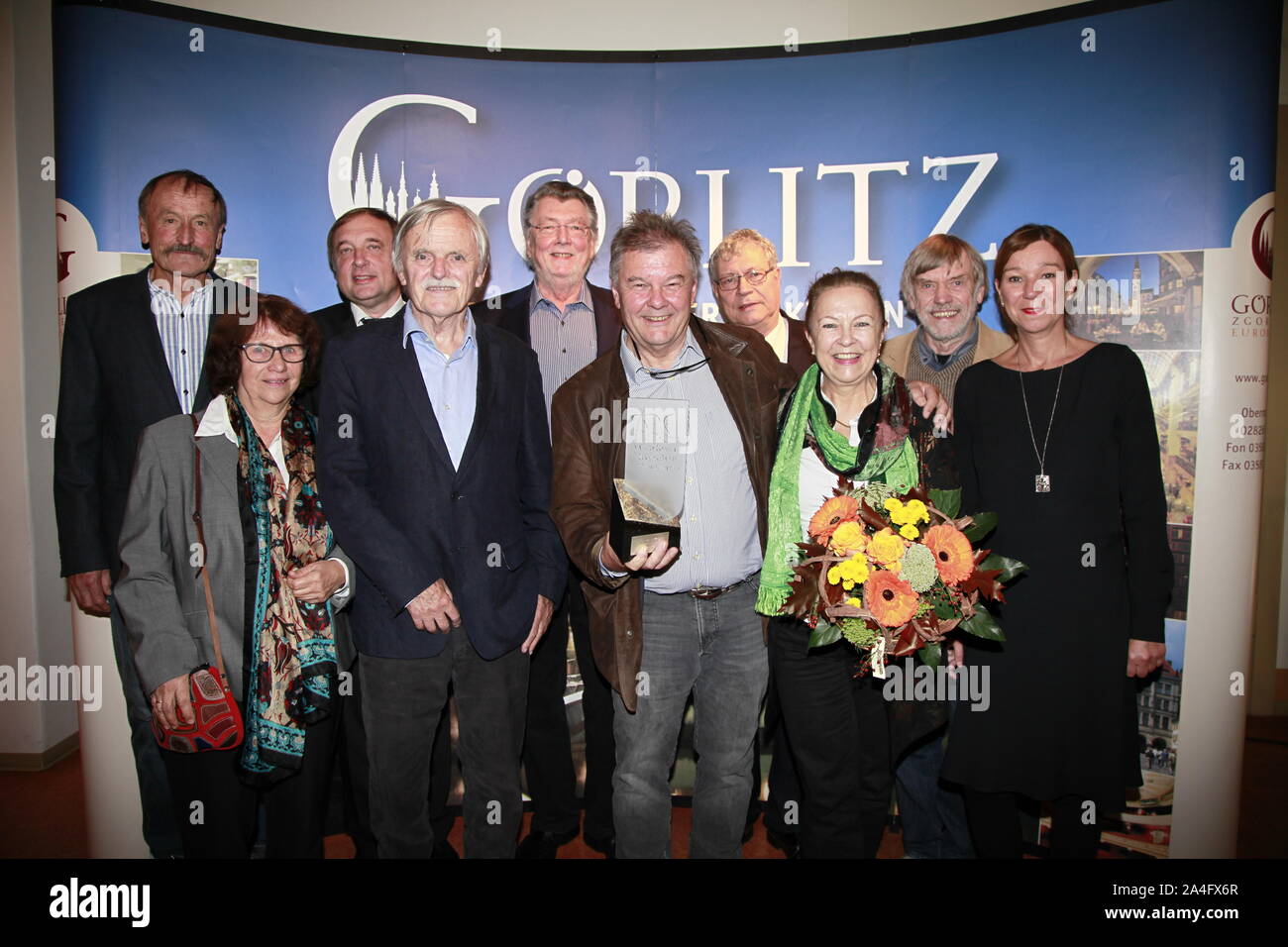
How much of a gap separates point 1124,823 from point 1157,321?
7.14 ft

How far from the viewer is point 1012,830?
302 cm

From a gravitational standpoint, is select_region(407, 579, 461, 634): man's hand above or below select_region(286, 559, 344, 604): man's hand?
below

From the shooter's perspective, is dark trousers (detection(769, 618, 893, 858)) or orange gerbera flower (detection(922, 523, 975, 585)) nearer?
orange gerbera flower (detection(922, 523, 975, 585))

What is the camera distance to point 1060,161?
11.9ft

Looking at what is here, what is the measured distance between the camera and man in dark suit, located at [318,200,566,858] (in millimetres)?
2727

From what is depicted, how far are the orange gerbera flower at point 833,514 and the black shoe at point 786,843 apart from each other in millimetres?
1733

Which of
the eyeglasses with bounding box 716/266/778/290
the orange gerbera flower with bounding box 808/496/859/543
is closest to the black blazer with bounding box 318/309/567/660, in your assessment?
the orange gerbera flower with bounding box 808/496/859/543

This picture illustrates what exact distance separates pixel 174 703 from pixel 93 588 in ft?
3.02

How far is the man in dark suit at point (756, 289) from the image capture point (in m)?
3.72

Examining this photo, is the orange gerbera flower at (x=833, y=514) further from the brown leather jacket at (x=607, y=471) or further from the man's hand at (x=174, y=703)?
the man's hand at (x=174, y=703)

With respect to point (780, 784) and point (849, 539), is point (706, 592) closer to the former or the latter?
point (849, 539)

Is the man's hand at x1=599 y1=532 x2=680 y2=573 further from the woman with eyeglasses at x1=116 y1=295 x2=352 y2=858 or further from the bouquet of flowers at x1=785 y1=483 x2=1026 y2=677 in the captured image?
the woman with eyeglasses at x1=116 y1=295 x2=352 y2=858

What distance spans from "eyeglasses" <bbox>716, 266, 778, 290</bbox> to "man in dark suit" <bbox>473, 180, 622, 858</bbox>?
1.90 ft

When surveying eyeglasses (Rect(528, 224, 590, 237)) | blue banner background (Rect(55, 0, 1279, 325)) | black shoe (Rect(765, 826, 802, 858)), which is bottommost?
black shoe (Rect(765, 826, 802, 858))
